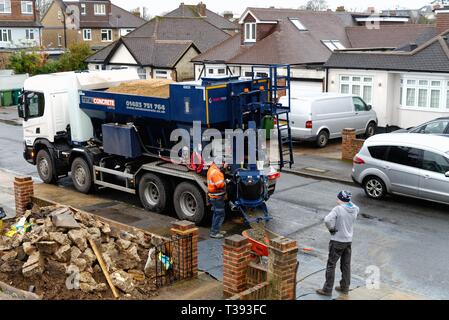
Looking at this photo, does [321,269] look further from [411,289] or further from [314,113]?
[314,113]

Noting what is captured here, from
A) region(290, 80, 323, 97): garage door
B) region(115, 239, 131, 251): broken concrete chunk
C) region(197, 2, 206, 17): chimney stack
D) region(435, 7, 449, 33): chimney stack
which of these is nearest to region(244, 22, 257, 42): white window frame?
region(290, 80, 323, 97): garage door

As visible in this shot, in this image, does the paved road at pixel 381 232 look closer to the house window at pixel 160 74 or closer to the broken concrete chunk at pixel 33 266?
the broken concrete chunk at pixel 33 266

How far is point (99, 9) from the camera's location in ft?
209

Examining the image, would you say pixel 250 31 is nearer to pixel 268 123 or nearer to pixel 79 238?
pixel 268 123

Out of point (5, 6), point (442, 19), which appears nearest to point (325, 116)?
point (442, 19)

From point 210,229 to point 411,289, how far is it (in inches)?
182

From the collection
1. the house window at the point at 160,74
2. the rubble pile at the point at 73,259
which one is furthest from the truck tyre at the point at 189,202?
the house window at the point at 160,74

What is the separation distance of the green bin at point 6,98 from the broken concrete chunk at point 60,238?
3097 centimetres

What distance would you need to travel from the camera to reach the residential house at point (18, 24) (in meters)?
54.2

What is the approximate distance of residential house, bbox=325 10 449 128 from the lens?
2245 cm

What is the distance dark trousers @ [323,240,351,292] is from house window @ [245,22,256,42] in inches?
977

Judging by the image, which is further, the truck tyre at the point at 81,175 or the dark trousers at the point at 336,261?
the truck tyre at the point at 81,175

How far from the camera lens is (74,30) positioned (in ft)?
217
